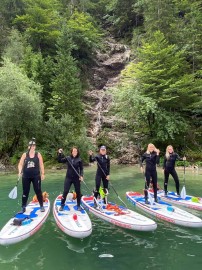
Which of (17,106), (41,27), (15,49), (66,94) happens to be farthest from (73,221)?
(41,27)

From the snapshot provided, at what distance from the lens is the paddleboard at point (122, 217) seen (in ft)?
27.9

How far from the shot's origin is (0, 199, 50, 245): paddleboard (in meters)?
7.50

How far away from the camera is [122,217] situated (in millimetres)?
9461

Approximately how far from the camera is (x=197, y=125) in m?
33.1

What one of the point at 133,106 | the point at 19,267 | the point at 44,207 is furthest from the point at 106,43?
the point at 19,267

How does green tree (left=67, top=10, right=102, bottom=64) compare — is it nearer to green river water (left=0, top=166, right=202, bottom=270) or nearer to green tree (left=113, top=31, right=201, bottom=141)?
green tree (left=113, top=31, right=201, bottom=141)

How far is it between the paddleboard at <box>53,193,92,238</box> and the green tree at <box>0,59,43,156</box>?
16840mm

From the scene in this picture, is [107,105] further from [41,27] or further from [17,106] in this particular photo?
[41,27]

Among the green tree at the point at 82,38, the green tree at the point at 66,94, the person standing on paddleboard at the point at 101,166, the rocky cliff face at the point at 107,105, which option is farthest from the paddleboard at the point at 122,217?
the green tree at the point at 82,38

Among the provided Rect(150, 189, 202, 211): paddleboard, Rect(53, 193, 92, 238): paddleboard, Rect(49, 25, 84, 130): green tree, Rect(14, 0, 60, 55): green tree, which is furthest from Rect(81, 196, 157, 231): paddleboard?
Rect(14, 0, 60, 55): green tree

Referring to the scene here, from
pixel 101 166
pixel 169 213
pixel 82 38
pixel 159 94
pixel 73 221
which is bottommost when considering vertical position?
pixel 169 213

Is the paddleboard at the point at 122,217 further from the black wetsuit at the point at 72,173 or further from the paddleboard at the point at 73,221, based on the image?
the black wetsuit at the point at 72,173

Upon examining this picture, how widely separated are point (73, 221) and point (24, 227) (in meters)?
1.50

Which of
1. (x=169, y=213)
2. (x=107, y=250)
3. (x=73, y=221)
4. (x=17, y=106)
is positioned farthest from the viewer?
(x=17, y=106)
